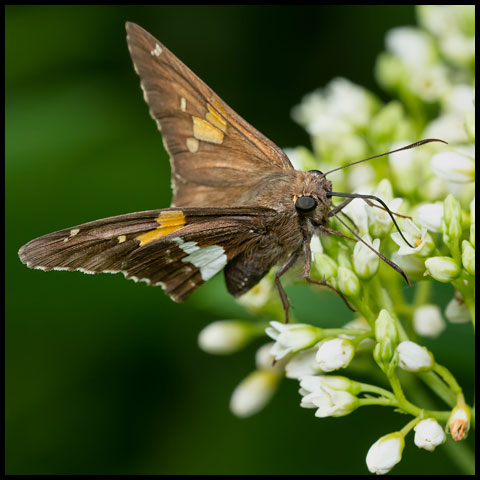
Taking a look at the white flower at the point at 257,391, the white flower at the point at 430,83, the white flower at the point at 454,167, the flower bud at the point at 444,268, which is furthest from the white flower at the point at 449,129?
the white flower at the point at 257,391

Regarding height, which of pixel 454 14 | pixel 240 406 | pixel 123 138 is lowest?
pixel 240 406

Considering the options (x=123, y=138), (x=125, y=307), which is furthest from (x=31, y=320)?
(x=123, y=138)

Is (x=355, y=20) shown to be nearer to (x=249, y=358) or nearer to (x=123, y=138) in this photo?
(x=123, y=138)

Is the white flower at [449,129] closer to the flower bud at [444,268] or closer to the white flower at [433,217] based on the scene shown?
the white flower at [433,217]

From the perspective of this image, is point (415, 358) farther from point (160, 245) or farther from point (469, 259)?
point (160, 245)

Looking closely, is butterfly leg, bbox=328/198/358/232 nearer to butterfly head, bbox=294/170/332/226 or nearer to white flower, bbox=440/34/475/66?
butterfly head, bbox=294/170/332/226

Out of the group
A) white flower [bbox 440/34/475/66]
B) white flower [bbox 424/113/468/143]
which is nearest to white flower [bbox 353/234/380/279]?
white flower [bbox 424/113/468/143]
